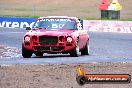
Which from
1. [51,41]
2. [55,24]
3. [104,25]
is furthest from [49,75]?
[104,25]

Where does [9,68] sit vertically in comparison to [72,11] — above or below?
above

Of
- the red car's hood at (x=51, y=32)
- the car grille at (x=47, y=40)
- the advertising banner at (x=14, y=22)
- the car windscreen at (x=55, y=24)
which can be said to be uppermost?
the car windscreen at (x=55, y=24)

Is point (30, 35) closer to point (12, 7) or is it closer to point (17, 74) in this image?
point (17, 74)

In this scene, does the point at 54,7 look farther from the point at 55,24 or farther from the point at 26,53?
the point at 26,53

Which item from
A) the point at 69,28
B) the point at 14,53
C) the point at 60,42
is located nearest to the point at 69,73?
the point at 60,42

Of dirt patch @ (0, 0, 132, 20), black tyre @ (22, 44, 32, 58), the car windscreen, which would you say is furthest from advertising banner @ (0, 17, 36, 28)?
dirt patch @ (0, 0, 132, 20)

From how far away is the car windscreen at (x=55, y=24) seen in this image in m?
19.2

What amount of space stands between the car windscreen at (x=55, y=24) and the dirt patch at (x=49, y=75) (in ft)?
15.2

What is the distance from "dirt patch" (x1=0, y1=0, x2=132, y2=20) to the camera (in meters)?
76.4

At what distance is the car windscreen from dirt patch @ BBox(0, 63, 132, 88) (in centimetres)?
464

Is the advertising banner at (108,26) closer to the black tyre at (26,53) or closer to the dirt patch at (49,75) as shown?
the black tyre at (26,53)

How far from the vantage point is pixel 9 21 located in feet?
154

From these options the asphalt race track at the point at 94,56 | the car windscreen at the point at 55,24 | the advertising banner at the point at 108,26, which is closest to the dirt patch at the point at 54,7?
the advertising banner at the point at 108,26

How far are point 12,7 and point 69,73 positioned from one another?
239ft
